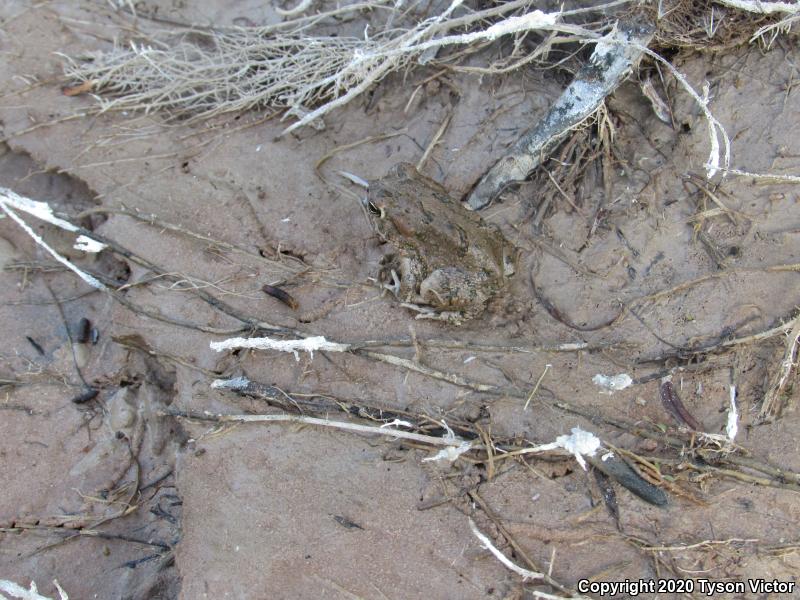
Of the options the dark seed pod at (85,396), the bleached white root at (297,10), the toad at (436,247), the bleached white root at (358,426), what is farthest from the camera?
the bleached white root at (297,10)

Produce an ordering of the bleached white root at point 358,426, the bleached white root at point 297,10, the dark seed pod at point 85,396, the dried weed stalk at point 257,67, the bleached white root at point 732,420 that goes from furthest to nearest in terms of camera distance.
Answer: the bleached white root at point 297,10, the dried weed stalk at point 257,67, the dark seed pod at point 85,396, the bleached white root at point 358,426, the bleached white root at point 732,420

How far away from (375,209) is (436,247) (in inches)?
14.8

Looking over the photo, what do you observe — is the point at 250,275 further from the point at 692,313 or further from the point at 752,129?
the point at 752,129

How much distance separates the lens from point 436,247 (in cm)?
297

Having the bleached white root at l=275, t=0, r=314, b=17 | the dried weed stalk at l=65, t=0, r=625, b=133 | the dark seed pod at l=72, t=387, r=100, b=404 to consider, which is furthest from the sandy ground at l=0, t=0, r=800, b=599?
the bleached white root at l=275, t=0, r=314, b=17

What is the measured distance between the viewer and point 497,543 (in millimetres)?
2588

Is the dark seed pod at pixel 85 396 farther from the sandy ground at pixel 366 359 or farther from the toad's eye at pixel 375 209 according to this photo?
the toad's eye at pixel 375 209

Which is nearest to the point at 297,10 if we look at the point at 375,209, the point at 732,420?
the point at 375,209

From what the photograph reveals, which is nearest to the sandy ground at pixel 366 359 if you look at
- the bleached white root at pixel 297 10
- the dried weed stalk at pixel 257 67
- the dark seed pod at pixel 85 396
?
the dark seed pod at pixel 85 396

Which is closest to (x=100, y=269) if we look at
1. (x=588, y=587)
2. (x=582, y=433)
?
(x=582, y=433)

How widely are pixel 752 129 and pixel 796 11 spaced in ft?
1.83

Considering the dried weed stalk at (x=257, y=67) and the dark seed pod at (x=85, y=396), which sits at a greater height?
the dried weed stalk at (x=257, y=67)

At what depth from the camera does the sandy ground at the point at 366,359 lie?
2.61 m

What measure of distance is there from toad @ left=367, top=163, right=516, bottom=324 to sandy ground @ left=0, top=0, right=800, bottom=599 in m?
0.13
